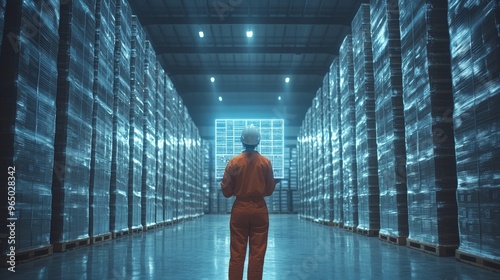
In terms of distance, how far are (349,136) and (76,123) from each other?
24.6ft

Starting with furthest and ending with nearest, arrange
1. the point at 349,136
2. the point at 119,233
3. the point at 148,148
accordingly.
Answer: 1. the point at 148,148
2. the point at 349,136
3. the point at 119,233

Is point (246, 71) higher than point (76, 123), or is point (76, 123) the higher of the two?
point (246, 71)

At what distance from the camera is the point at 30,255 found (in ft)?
19.7

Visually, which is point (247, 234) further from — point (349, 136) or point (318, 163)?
point (318, 163)

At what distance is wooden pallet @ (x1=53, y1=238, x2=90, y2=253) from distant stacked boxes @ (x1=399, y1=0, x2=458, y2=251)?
566cm

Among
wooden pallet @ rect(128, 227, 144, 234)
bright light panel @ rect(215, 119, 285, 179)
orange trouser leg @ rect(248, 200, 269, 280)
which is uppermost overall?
bright light panel @ rect(215, 119, 285, 179)

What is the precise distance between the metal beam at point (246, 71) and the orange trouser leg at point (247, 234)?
1665 centimetres

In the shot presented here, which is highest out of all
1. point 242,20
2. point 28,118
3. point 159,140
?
point 242,20

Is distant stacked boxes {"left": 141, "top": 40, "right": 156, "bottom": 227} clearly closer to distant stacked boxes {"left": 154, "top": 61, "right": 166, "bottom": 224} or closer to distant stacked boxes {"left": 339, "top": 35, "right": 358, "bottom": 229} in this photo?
distant stacked boxes {"left": 154, "top": 61, "right": 166, "bottom": 224}

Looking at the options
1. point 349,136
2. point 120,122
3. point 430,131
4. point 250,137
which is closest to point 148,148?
point 120,122

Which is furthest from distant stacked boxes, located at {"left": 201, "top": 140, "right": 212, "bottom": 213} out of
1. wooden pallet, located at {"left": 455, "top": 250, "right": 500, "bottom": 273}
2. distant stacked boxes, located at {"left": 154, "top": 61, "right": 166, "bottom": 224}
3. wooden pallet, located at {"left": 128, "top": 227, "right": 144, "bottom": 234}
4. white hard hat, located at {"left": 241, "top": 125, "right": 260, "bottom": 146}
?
white hard hat, located at {"left": 241, "top": 125, "right": 260, "bottom": 146}

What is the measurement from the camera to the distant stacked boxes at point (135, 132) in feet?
38.6

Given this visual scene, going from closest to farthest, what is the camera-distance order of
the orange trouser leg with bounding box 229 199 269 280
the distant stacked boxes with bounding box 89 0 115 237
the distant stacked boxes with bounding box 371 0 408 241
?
the orange trouser leg with bounding box 229 199 269 280 < the distant stacked boxes with bounding box 371 0 408 241 < the distant stacked boxes with bounding box 89 0 115 237

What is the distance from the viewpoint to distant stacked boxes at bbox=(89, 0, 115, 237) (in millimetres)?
8766
